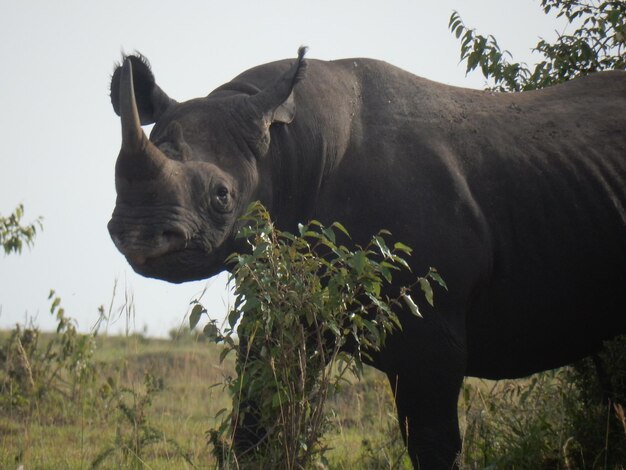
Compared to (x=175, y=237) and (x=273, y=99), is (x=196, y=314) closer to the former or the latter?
(x=175, y=237)

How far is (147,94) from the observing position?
562 cm

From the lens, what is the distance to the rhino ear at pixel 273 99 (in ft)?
17.2

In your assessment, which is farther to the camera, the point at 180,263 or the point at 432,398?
the point at 432,398

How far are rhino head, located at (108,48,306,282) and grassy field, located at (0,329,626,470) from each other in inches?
22.1

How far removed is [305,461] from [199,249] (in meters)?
1.05

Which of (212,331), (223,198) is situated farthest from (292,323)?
(223,198)

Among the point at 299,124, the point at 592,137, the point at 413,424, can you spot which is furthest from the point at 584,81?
the point at 413,424

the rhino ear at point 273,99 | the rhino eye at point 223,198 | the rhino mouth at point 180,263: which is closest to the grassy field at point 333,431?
the rhino mouth at point 180,263

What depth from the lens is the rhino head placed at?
4.74 metres

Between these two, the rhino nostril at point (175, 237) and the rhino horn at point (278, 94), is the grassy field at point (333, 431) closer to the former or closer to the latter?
the rhino nostril at point (175, 237)

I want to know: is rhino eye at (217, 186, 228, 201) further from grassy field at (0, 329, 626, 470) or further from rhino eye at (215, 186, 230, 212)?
grassy field at (0, 329, 626, 470)

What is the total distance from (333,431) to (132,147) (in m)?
2.92


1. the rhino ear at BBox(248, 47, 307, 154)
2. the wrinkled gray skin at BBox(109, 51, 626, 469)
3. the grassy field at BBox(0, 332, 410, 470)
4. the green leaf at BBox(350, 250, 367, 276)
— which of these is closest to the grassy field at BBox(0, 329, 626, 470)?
the grassy field at BBox(0, 332, 410, 470)

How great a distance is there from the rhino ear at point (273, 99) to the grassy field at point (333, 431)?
1155 mm
